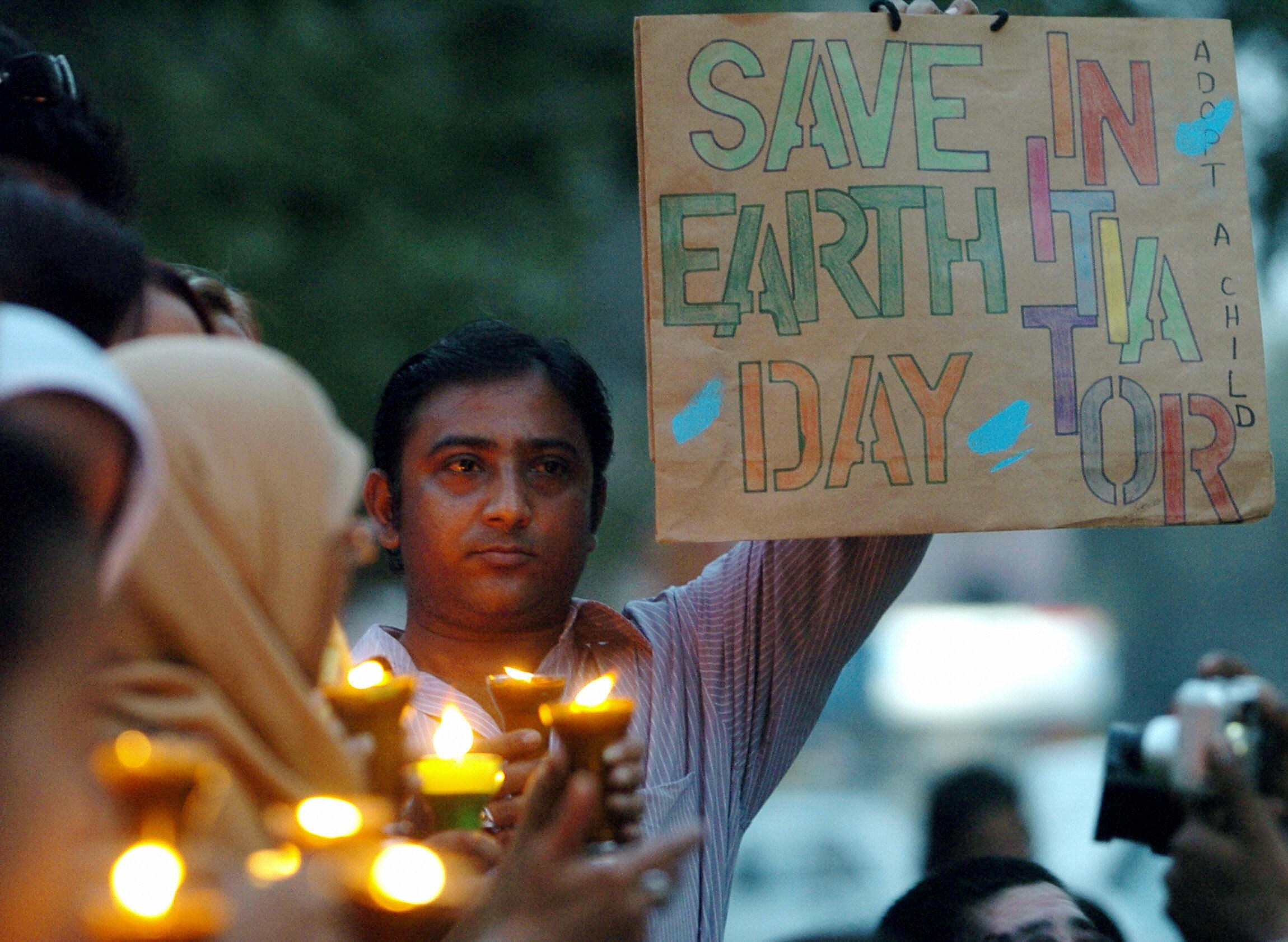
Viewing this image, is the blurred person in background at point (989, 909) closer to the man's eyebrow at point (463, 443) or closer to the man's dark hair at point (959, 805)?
the man's eyebrow at point (463, 443)

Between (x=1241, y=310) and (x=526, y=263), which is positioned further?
(x=526, y=263)

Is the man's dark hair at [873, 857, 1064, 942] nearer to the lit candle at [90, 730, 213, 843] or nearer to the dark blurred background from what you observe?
the lit candle at [90, 730, 213, 843]

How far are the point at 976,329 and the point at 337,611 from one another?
125 cm

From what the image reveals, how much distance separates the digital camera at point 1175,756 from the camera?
1.68 metres

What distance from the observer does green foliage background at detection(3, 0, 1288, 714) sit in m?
5.91

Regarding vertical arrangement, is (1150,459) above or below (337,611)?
above

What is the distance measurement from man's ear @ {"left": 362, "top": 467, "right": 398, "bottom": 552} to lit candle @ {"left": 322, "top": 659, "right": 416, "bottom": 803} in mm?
1200

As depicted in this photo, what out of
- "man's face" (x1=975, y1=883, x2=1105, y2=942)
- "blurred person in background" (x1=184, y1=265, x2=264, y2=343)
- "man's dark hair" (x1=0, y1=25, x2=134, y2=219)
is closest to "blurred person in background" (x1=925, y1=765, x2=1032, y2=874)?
"man's face" (x1=975, y1=883, x2=1105, y2=942)

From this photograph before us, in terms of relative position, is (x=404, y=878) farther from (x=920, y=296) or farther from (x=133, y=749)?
(x=920, y=296)

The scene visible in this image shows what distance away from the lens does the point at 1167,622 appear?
12.9 meters

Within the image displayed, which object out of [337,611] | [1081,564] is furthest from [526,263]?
[1081,564]

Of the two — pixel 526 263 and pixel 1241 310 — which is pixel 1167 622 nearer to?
pixel 526 263

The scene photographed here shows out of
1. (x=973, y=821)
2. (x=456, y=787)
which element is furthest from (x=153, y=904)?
(x=973, y=821)

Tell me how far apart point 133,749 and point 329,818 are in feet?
0.67
